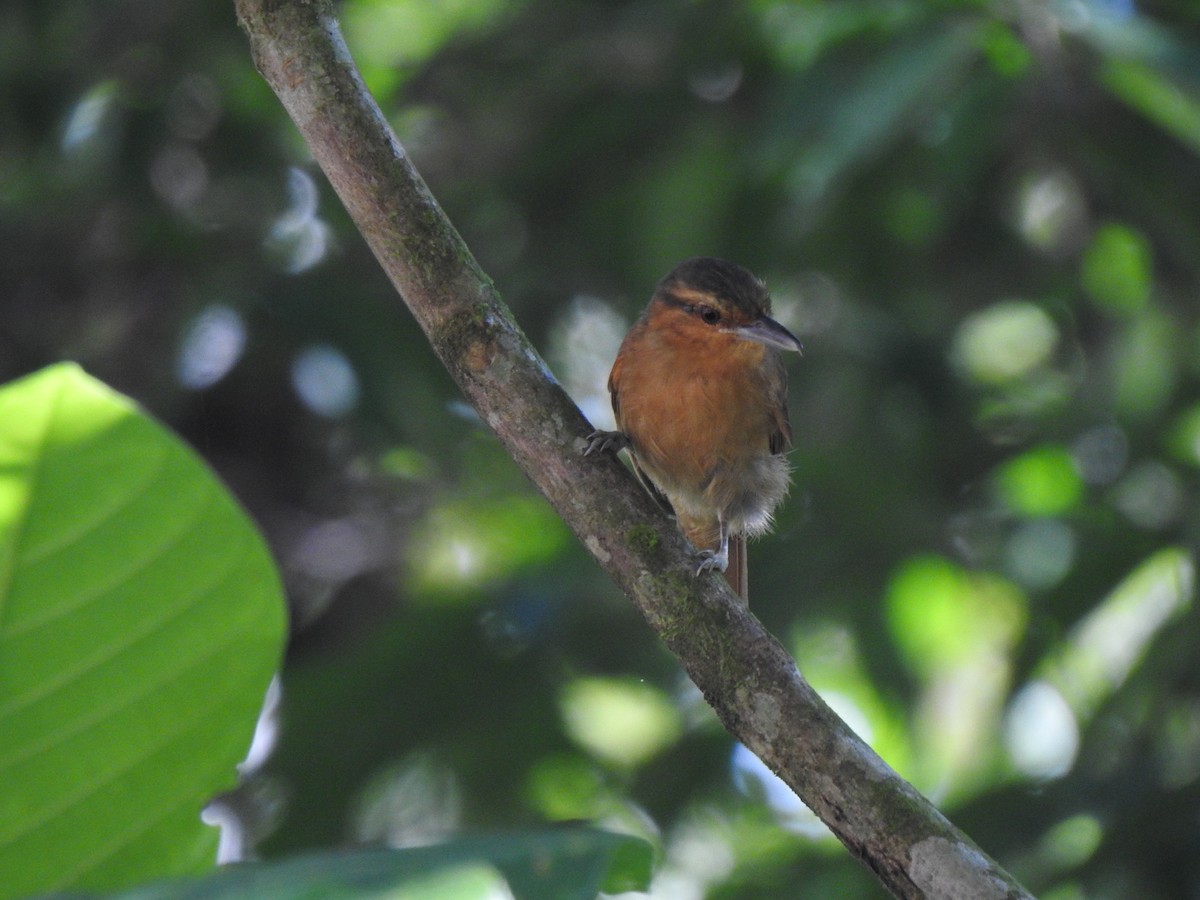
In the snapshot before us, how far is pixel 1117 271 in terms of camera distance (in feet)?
22.0

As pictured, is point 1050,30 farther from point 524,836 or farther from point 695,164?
point 524,836

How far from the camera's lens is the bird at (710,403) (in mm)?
4734

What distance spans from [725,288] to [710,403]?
0.45m

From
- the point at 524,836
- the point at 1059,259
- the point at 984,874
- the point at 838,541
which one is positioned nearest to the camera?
the point at 524,836

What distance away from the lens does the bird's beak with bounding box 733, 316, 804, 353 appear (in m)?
4.46

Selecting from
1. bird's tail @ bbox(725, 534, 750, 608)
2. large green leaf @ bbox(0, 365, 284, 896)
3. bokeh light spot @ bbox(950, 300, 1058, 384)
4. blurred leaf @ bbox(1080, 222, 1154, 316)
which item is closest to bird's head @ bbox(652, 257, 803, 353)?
bird's tail @ bbox(725, 534, 750, 608)

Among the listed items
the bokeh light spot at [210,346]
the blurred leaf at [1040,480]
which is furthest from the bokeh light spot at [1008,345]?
the bokeh light spot at [210,346]

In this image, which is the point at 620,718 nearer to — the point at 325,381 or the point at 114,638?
the point at 325,381

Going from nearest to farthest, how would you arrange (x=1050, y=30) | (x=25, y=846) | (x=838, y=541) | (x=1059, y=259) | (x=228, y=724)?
(x=25, y=846) < (x=228, y=724) < (x=1050, y=30) < (x=838, y=541) < (x=1059, y=259)

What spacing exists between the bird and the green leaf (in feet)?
11.5

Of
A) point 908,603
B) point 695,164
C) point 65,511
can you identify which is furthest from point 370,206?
point 908,603

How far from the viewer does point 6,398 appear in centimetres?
166

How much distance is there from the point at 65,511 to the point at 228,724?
0.34 metres

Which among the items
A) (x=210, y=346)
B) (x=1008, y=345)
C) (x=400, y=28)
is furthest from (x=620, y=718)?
(x=400, y=28)
